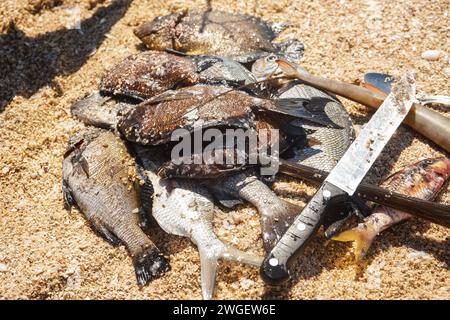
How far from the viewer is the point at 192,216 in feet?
10.8

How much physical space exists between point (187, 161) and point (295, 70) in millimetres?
1433

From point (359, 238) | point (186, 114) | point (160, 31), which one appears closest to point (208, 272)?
point (359, 238)

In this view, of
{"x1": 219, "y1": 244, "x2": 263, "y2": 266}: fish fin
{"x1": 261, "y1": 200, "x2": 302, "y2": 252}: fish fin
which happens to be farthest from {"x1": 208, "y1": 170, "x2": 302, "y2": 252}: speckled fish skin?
{"x1": 219, "y1": 244, "x2": 263, "y2": 266}: fish fin

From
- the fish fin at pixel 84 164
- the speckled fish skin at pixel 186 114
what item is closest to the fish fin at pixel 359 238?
the speckled fish skin at pixel 186 114

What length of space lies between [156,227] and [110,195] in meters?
0.42

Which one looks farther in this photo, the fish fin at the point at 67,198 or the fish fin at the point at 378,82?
the fish fin at the point at 378,82

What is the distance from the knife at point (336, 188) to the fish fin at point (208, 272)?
411 millimetres

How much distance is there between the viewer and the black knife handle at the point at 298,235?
2.73m

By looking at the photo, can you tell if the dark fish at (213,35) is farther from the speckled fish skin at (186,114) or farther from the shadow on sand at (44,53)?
the speckled fish skin at (186,114)

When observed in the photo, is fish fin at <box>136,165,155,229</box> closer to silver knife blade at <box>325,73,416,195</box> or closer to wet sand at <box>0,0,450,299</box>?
wet sand at <box>0,0,450,299</box>

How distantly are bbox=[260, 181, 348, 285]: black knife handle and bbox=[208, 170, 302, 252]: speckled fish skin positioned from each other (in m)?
0.17

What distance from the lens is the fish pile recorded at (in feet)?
10.4

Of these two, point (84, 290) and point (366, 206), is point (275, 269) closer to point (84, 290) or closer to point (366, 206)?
point (366, 206)

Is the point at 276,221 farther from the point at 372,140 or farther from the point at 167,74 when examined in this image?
the point at 167,74
